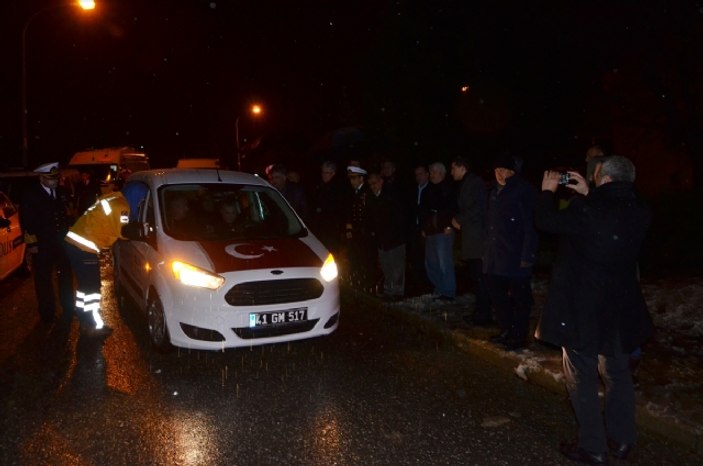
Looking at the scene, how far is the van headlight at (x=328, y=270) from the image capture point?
590cm

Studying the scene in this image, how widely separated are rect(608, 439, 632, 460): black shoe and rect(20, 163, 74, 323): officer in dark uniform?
605 centimetres

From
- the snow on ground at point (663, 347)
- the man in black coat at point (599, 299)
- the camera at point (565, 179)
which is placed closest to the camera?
the man in black coat at point (599, 299)

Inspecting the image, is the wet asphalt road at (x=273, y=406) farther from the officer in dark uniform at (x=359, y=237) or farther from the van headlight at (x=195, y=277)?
the officer in dark uniform at (x=359, y=237)

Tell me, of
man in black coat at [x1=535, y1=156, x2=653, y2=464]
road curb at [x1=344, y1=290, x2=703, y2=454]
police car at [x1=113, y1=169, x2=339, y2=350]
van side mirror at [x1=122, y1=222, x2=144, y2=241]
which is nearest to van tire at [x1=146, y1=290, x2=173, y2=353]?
police car at [x1=113, y1=169, x2=339, y2=350]

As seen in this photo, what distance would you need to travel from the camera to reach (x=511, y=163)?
18.3 feet

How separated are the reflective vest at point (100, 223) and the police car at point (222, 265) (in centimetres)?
26

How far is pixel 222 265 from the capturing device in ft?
18.0

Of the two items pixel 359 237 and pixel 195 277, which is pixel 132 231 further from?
pixel 359 237

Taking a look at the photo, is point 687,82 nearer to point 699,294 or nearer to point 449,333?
point 699,294

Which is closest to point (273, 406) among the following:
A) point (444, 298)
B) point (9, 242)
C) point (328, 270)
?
point (328, 270)

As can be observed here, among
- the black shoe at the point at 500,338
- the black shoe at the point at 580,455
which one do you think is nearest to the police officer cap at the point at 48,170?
the black shoe at the point at 500,338

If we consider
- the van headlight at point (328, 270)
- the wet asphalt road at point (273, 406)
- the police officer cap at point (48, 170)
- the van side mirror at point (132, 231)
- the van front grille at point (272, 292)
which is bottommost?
the wet asphalt road at point (273, 406)

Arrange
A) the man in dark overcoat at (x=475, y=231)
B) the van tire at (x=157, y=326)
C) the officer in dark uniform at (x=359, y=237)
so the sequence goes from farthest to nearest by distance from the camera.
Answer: the officer in dark uniform at (x=359, y=237) → the man in dark overcoat at (x=475, y=231) → the van tire at (x=157, y=326)

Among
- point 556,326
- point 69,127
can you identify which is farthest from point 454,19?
point 69,127
